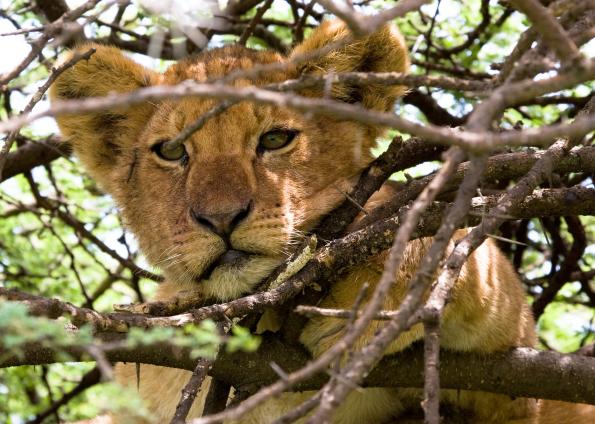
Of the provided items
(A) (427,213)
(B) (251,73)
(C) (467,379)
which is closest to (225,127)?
(A) (427,213)

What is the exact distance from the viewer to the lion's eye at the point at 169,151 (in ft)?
18.7

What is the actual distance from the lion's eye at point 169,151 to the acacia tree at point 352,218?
80 centimetres

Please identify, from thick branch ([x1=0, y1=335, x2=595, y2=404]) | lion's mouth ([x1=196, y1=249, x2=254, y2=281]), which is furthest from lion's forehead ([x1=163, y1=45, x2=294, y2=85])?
thick branch ([x1=0, y1=335, x2=595, y2=404])

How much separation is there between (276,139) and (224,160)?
44 centimetres

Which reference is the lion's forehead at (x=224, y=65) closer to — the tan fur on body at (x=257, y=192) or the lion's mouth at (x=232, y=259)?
the tan fur on body at (x=257, y=192)

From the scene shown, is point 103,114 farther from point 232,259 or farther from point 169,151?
point 232,259

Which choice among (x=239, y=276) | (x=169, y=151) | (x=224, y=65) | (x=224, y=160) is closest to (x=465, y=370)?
(x=239, y=276)

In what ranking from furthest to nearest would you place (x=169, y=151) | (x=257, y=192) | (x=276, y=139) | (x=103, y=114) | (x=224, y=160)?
(x=103, y=114), (x=169, y=151), (x=276, y=139), (x=224, y=160), (x=257, y=192)

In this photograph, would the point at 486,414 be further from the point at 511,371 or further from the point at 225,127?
the point at 225,127

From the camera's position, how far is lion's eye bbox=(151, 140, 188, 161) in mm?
5707

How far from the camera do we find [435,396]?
9.89 feet

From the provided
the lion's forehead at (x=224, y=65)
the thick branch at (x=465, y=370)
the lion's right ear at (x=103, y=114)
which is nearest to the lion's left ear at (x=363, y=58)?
the lion's forehead at (x=224, y=65)

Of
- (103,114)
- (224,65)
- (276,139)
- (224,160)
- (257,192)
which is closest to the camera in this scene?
(257,192)

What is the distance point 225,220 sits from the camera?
193 inches
